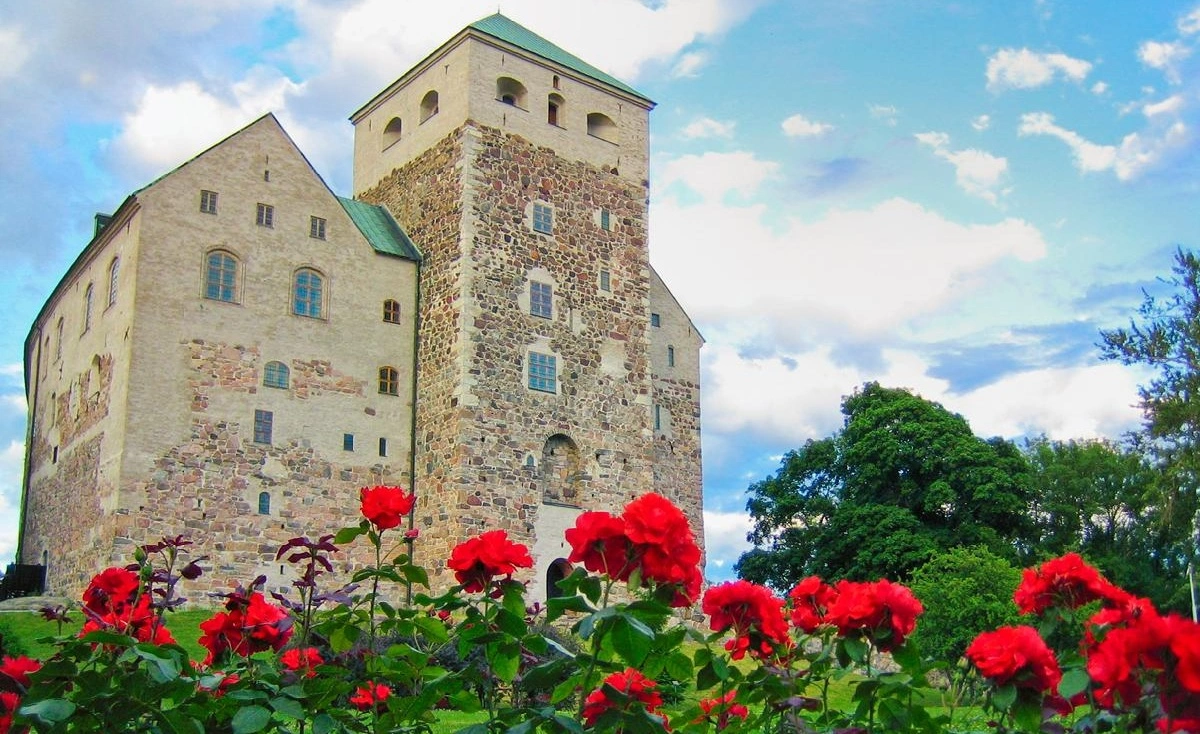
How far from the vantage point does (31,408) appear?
39438 millimetres

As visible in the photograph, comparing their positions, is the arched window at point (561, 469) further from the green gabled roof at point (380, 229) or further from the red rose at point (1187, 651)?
the red rose at point (1187, 651)

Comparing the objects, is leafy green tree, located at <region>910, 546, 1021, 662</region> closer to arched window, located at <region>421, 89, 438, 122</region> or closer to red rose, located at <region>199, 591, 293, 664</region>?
arched window, located at <region>421, 89, 438, 122</region>

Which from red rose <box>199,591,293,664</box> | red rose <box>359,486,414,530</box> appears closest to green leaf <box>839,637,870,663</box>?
red rose <box>359,486,414,530</box>

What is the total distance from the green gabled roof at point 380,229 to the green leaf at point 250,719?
1131 inches

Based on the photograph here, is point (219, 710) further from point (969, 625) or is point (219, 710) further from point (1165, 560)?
point (1165, 560)

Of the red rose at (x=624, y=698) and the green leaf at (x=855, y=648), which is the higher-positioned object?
the green leaf at (x=855, y=648)

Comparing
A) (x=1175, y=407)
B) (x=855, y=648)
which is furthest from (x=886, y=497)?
(x=855, y=648)

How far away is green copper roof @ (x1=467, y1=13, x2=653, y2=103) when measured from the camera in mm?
35375

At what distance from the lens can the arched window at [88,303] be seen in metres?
33.5

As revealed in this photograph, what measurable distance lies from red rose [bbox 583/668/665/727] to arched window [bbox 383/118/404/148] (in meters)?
33.1

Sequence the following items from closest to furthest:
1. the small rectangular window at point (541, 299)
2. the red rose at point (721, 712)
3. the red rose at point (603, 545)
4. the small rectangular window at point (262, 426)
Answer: the red rose at point (603, 545) → the red rose at point (721, 712) → the small rectangular window at point (262, 426) → the small rectangular window at point (541, 299)

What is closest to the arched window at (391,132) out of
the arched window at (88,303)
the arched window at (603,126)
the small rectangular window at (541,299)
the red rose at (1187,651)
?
the arched window at (603,126)

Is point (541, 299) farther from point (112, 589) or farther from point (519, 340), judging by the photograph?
point (112, 589)

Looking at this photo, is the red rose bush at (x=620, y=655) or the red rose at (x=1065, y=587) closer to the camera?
the red rose bush at (x=620, y=655)
